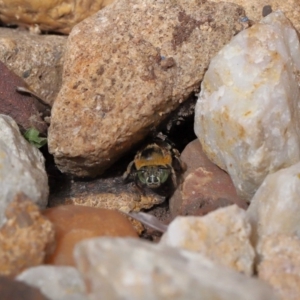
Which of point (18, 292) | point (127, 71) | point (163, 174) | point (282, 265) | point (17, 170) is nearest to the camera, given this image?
point (18, 292)

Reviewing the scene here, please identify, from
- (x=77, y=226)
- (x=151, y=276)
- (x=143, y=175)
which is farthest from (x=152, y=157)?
(x=151, y=276)

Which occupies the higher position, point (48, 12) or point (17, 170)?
point (48, 12)

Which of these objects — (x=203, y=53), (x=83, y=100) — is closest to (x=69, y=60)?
(x=83, y=100)

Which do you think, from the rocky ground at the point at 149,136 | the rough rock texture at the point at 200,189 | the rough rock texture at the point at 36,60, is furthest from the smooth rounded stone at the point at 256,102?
the rough rock texture at the point at 36,60

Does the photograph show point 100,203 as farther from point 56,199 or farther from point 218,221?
point 218,221

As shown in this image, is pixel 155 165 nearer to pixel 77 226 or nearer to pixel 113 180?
pixel 113 180

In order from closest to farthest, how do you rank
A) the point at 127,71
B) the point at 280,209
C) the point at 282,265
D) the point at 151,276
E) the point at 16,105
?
the point at 151,276
the point at 282,265
the point at 280,209
the point at 127,71
the point at 16,105

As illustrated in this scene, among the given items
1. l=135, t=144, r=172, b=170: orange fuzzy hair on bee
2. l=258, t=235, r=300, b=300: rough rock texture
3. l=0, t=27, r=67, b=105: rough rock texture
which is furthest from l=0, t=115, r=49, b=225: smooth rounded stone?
l=258, t=235, r=300, b=300: rough rock texture

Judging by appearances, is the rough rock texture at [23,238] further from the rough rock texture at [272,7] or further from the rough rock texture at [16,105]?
the rough rock texture at [272,7]
